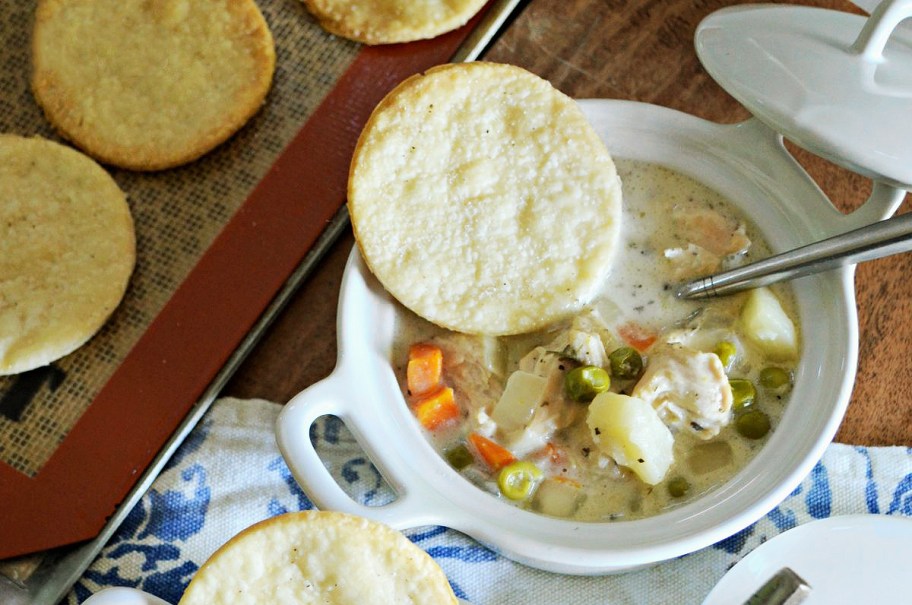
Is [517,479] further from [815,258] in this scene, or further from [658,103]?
[658,103]

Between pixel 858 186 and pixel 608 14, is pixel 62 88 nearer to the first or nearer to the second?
pixel 608 14

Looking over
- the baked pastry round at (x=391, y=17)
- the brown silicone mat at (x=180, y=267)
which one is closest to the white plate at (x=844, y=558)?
the brown silicone mat at (x=180, y=267)

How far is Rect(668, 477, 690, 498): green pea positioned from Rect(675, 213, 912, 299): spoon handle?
1.16 feet

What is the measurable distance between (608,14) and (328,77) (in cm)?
62

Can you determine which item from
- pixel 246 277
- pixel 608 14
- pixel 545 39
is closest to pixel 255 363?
pixel 246 277

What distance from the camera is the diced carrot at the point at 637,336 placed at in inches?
74.7

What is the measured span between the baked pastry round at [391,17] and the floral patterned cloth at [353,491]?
82 centimetres

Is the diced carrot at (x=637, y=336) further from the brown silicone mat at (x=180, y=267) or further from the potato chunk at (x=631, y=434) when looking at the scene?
the brown silicone mat at (x=180, y=267)

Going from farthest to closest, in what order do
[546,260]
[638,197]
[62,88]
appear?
[62,88]
[638,197]
[546,260]

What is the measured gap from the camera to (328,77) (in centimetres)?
218

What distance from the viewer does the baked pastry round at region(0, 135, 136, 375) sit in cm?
199

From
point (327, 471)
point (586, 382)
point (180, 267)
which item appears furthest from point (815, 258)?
point (180, 267)

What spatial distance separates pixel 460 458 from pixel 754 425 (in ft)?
1.74

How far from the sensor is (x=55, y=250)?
2.06 m
